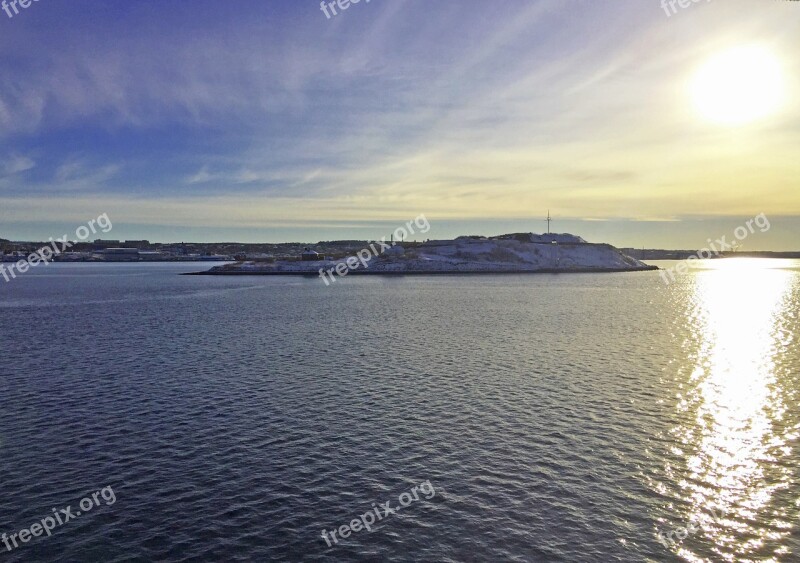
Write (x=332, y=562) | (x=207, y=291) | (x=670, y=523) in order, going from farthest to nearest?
(x=207, y=291)
(x=670, y=523)
(x=332, y=562)

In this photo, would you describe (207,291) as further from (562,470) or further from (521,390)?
(562,470)

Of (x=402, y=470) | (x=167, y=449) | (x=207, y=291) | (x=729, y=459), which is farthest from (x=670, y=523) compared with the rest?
(x=207, y=291)

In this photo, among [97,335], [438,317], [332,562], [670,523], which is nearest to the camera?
[332,562]

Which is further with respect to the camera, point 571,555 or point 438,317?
point 438,317

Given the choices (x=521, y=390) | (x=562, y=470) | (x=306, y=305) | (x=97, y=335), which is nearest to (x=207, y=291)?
(x=306, y=305)

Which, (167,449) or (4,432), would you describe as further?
(4,432)

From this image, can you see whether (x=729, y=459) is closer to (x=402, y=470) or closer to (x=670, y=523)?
(x=670, y=523)
